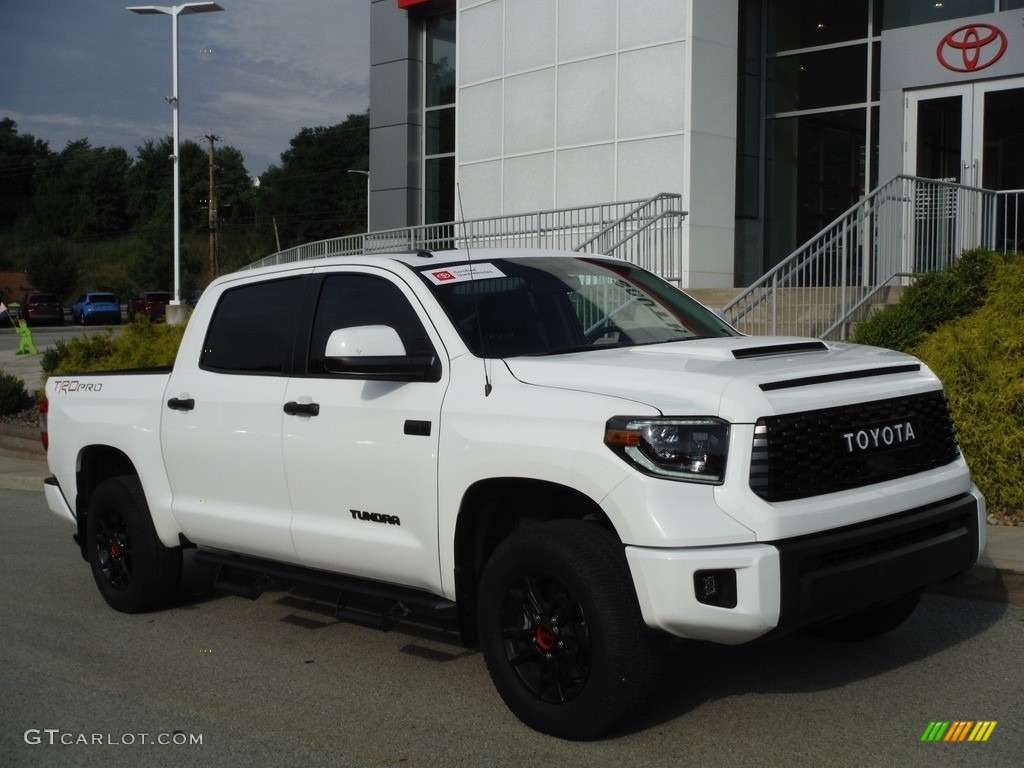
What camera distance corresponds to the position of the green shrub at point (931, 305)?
10445mm

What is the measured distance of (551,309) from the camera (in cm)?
553

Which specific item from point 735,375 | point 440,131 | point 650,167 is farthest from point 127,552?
point 440,131

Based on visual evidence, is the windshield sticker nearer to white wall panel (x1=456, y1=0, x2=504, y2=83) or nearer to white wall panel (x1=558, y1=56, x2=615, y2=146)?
white wall panel (x1=558, y1=56, x2=615, y2=146)

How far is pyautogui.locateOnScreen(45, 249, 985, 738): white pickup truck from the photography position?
13.8 ft

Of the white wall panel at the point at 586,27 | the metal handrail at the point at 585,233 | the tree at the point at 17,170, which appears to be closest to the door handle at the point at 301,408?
the metal handrail at the point at 585,233

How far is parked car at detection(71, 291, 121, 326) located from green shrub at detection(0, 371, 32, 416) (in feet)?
134

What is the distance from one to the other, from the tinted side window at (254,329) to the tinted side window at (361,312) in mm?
191

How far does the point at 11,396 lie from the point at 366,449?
49.0ft

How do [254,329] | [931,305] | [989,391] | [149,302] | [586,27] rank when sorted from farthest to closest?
[149,302]
[586,27]
[931,305]
[989,391]
[254,329]

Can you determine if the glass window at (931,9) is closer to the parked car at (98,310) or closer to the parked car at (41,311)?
the parked car at (98,310)

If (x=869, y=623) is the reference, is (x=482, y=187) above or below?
above

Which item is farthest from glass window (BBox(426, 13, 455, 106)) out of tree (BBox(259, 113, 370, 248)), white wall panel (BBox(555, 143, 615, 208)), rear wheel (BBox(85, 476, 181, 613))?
tree (BBox(259, 113, 370, 248))

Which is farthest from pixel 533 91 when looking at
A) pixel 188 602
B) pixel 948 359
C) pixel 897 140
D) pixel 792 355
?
A: pixel 792 355

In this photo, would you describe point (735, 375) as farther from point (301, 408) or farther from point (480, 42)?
point (480, 42)
